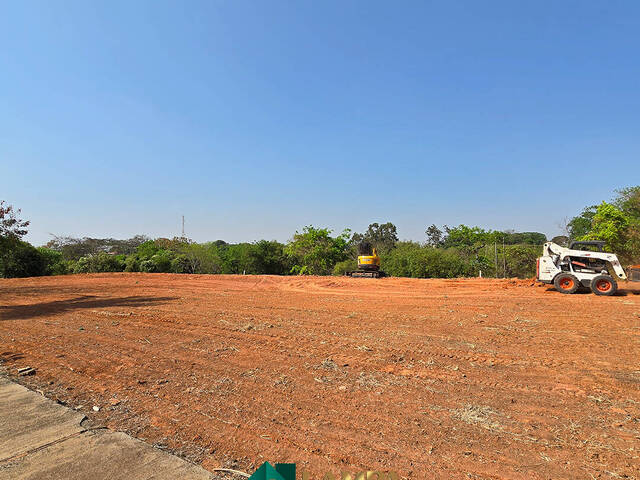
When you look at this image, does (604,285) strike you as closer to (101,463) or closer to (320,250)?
(101,463)

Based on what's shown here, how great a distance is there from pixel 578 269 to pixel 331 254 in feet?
67.0

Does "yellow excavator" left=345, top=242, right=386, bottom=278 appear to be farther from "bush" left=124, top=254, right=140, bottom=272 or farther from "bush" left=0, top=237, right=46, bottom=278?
"bush" left=0, top=237, right=46, bottom=278

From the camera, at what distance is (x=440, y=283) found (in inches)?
652

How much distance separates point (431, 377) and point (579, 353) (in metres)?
3.09

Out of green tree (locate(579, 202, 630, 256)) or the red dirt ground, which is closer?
the red dirt ground

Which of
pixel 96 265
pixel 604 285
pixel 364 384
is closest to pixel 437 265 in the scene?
pixel 604 285

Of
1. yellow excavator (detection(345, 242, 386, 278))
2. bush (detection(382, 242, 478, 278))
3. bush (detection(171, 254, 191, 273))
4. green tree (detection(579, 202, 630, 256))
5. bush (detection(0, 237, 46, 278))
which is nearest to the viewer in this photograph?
green tree (detection(579, 202, 630, 256))

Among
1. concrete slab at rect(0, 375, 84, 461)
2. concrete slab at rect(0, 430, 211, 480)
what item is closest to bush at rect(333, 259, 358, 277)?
concrete slab at rect(0, 375, 84, 461)

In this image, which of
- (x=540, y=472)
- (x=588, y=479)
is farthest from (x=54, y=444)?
(x=588, y=479)

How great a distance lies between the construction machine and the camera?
484 inches

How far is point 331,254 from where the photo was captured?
3148cm

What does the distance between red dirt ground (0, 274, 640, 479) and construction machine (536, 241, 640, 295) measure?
8.78 feet

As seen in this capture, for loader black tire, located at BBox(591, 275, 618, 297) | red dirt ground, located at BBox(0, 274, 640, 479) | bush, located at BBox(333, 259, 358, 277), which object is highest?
bush, located at BBox(333, 259, 358, 277)

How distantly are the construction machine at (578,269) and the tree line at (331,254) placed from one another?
8627 mm
